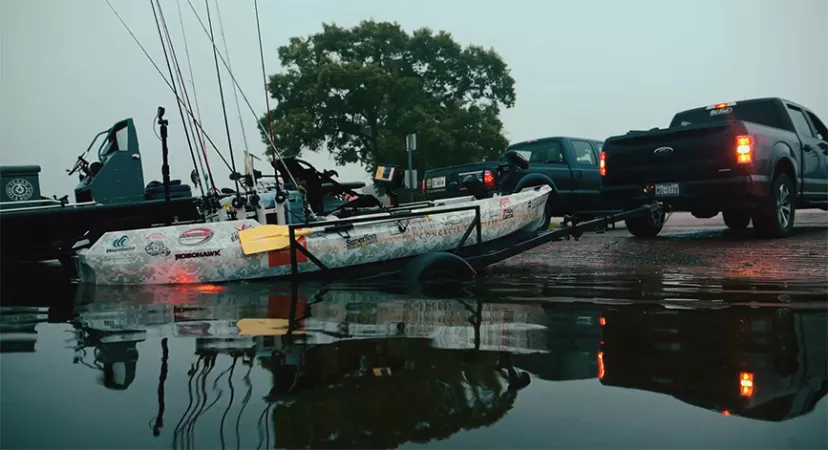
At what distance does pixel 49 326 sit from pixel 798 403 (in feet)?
16.4

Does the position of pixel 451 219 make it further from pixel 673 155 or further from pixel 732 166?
pixel 732 166

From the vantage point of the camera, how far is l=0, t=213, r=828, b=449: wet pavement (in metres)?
2.65

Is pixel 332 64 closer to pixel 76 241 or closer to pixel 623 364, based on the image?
pixel 76 241

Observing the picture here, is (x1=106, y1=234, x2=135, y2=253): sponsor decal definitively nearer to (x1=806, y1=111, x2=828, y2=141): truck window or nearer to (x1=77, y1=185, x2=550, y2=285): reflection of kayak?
(x1=77, y1=185, x2=550, y2=285): reflection of kayak

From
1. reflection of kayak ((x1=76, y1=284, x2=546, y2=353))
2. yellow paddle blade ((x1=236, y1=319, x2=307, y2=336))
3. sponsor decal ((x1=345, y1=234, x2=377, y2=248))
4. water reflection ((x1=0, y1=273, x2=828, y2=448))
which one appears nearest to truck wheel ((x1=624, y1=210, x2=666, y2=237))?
water reflection ((x1=0, y1=273, x2=828, y2=448))

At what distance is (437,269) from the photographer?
688cm

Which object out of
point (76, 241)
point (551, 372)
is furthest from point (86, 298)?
point (551, 372)

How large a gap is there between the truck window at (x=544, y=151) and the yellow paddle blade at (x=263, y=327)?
30.1 feet

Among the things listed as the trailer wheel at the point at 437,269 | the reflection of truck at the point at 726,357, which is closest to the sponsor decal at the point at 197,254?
the trailer wheel at the point at 437,269

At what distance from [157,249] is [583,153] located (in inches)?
368

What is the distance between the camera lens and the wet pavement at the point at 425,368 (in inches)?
104

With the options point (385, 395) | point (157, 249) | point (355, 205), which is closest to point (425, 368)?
point (385, 395)

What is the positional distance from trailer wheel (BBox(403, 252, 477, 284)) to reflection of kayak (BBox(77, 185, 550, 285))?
1.81 ft

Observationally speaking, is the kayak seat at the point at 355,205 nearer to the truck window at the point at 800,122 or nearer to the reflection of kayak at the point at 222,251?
the reflection of kayak at the point at 222,251
